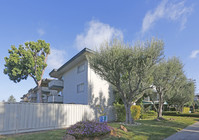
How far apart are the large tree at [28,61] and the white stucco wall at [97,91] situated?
10929mm

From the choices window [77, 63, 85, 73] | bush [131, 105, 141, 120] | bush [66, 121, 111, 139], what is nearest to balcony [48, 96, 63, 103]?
window [77, 63, 85, 73]

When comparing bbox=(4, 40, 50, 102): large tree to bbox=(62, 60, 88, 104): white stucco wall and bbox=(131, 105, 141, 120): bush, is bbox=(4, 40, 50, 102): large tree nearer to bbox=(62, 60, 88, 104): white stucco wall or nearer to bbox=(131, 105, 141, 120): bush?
bbox=(62, 60, 88, 104): white stucco wall

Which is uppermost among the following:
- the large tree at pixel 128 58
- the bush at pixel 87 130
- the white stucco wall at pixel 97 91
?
the large tree at pixel 128 58

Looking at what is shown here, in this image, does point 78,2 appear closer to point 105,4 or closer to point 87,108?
point 105,4

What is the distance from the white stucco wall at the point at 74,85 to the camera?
57.7ft

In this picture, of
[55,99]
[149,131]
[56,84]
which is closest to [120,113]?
[149,131]

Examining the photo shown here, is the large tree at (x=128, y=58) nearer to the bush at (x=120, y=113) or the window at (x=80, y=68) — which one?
the bush at (x=120, y=113)

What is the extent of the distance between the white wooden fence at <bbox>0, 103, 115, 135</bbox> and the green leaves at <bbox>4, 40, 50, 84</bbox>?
1374 centimetres

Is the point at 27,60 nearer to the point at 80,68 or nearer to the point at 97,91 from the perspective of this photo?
the point at 80,68

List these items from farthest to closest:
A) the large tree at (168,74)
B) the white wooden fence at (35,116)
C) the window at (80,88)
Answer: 1. the window at (80,88)
2. the large tree at (168,74)
3. the white wooden fence at (35,116)

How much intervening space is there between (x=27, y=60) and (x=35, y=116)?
594 inches

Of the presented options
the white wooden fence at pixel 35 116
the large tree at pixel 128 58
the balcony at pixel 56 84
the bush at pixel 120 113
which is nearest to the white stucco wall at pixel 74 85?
the balcony at pixel 56 84

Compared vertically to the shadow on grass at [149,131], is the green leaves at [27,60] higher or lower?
higher

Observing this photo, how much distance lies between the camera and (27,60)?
22266 mm
